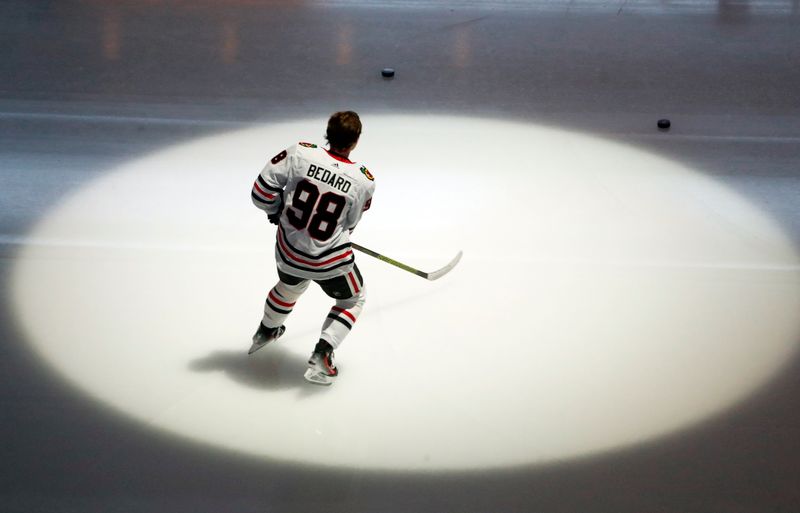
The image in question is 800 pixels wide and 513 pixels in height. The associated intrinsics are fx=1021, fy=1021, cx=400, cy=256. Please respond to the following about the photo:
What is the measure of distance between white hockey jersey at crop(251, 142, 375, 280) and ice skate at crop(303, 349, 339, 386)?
0.31 meters

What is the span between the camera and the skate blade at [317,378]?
144 inches

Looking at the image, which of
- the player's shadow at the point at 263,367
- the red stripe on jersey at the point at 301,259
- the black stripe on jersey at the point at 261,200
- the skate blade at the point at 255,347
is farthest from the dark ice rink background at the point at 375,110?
the black stripe on jersey at the point at 261,200

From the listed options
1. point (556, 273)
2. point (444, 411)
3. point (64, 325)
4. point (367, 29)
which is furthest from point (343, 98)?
point (444, 411)

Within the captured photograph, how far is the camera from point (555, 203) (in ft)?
17.4

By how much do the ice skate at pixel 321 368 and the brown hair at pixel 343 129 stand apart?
0.75 meters

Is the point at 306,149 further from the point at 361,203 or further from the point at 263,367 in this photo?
the point at 263,367

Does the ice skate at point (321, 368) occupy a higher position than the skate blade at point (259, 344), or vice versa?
the skate blade at point (259, 344)

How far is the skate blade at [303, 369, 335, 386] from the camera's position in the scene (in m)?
3.66

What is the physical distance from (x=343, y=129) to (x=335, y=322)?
71 centimetres

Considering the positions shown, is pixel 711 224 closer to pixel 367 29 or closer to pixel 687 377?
pixel 687 377

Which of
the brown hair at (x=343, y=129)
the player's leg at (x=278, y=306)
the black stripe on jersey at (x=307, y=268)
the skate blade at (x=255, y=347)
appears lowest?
the skate blade at (x=255, y=347)

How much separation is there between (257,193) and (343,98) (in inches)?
127

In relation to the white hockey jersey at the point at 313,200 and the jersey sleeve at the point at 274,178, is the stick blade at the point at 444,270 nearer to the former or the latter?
the white hockey jersey at the point at 313,200

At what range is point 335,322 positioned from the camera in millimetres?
3652
